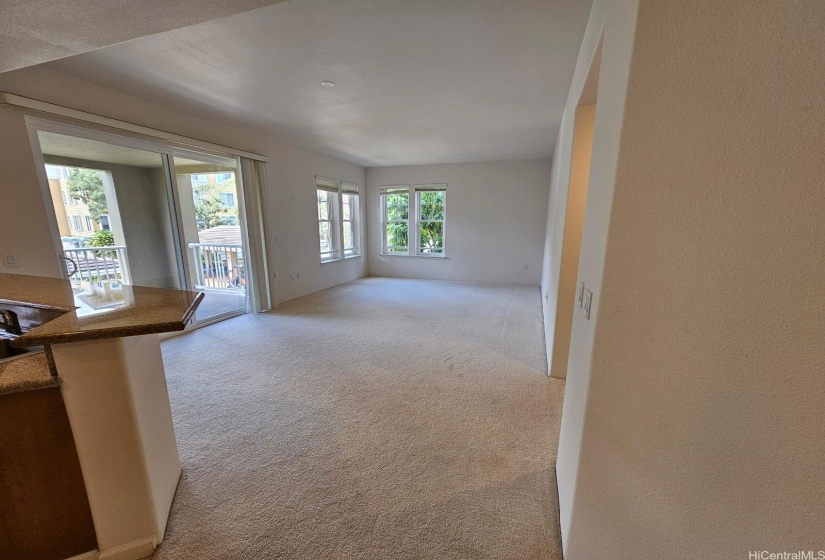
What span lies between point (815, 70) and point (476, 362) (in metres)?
2.52

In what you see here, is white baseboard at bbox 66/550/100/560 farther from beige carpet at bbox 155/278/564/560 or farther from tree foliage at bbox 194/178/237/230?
tree foliage at bbox 194/178/237/230

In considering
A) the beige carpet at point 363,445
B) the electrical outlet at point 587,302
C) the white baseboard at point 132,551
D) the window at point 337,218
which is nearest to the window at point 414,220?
the window at point 337,218

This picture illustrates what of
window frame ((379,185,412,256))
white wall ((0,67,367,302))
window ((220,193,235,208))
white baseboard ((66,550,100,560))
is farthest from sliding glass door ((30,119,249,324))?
window frame ((379,185,412,256))

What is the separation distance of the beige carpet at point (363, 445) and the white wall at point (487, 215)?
9.87 ft

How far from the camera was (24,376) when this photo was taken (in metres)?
1.00

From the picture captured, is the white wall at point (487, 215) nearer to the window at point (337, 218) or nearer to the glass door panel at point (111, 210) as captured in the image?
the window at point (337, 218)

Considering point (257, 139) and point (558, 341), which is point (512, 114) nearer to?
point (558, 341)

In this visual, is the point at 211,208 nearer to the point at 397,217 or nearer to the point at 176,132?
the point at 176,132

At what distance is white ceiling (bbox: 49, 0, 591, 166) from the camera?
1.70 meters

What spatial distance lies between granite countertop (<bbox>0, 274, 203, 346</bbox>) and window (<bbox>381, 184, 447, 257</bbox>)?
5.62 meters

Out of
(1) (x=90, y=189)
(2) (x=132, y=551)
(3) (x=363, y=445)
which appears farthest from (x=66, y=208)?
(3) (x=363, y=445)

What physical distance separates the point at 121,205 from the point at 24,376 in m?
3.14

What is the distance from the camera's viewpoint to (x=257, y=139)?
4.16 metres

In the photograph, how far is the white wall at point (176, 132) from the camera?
7.22 feet
